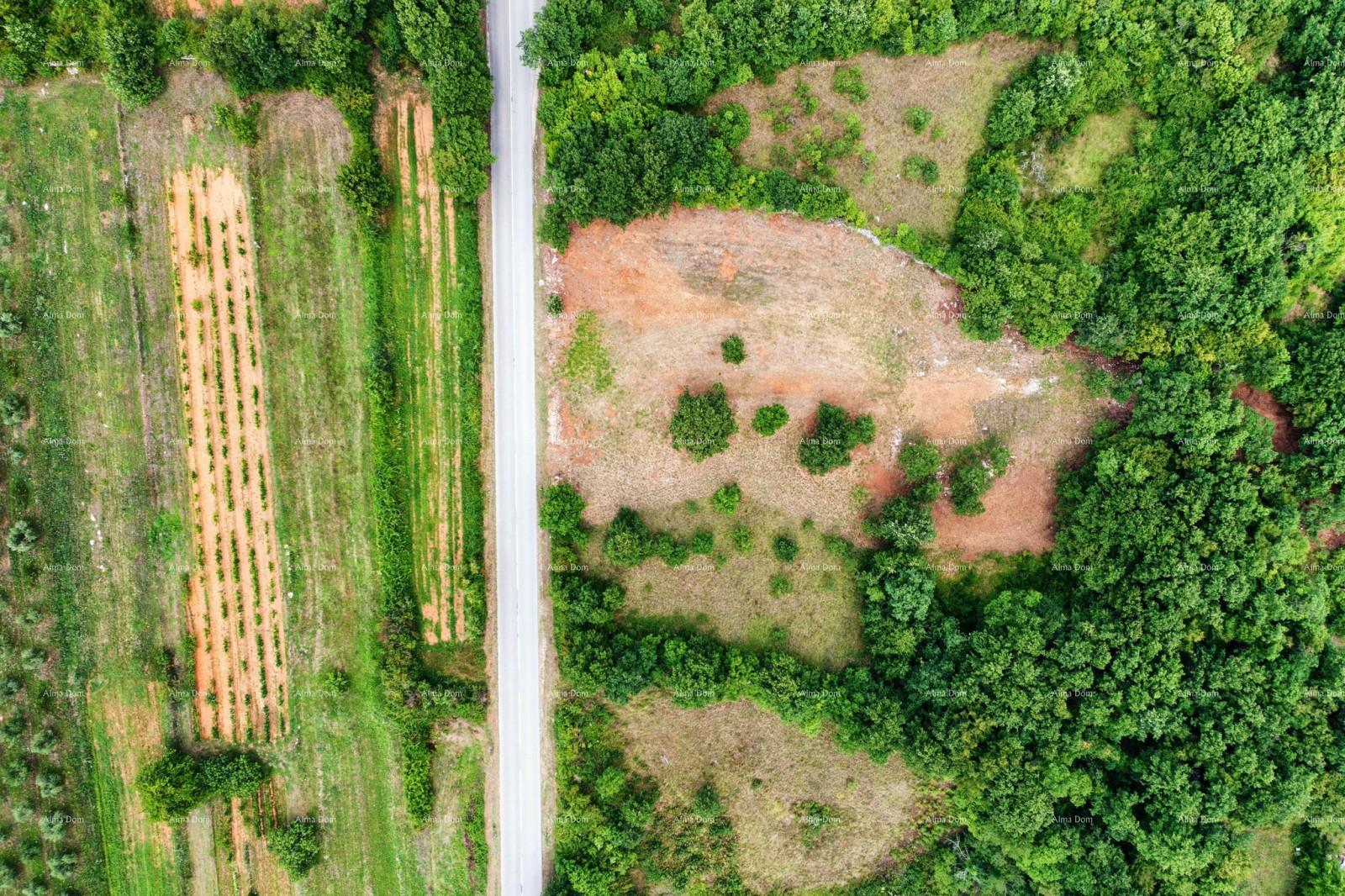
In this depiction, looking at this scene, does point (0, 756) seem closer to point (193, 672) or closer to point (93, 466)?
point (193, 672)

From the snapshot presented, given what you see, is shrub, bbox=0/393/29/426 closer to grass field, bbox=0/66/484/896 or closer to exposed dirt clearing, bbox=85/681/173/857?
grass field, bbox=0/66/484/896

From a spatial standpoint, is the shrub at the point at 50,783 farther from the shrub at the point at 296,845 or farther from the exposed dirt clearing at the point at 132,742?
the shrub at the point at 296,845

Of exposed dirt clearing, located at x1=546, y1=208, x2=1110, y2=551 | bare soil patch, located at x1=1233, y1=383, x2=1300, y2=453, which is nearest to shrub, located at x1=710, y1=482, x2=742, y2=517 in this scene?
exposed dirt clearing, located at x1=546, y1=208, x2=1110, y2=551

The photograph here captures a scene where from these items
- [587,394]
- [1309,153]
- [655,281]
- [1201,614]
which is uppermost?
[1309,153]

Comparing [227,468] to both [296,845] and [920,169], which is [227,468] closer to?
[296,845]

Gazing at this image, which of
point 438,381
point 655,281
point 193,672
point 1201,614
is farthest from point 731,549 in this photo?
point 193,672

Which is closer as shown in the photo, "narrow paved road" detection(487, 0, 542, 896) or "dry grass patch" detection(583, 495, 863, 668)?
"narrow paved road" detection(487, 0, 542, 896)

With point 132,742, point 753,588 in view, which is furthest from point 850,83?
point 132,742

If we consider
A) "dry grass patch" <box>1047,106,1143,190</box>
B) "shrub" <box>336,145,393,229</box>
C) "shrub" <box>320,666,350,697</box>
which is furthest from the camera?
"dry grass patch" <box>1047,106,1143,190</box>
